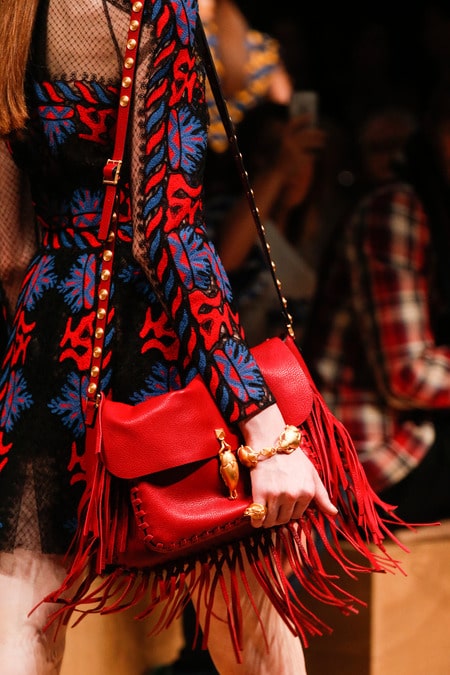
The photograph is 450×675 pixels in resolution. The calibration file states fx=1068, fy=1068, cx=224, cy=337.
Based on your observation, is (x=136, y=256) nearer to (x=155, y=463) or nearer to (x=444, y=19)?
(x=155, y=463)

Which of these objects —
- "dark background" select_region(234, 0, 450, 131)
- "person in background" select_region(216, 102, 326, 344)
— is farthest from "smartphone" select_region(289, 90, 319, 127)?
"dark background" select_region(234, 0, 450, 131)

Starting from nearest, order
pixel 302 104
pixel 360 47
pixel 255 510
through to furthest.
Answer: pixel 255 510, pixel 302 104, pixel 360 47

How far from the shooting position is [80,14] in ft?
3.75

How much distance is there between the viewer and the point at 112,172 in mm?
1104

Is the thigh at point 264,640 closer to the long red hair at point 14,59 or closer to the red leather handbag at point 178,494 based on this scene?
the red leather handbag at point 178,494

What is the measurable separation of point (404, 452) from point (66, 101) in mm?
1153

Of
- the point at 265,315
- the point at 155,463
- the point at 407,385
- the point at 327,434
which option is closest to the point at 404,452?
the point at 407,385

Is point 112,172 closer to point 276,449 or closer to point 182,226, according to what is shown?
point 182,226

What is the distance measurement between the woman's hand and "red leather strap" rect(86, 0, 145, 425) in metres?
0.17

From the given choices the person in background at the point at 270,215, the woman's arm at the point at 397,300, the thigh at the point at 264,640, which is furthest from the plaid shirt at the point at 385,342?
the thigh at the point at 264,640

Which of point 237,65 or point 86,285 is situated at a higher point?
point 237,65

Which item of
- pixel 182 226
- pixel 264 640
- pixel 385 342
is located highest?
pixel 182 226

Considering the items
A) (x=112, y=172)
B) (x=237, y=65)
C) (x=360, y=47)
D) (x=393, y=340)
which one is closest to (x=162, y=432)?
(x=112, y=172)

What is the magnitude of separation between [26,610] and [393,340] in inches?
43.0
